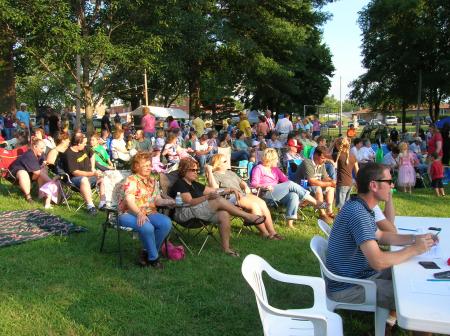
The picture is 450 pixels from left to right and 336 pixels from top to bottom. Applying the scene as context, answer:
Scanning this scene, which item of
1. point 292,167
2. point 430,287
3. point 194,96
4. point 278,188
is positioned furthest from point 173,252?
point 194,96

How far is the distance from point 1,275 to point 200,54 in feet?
51.5

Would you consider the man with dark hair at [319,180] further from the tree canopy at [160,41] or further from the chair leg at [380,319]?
the tree canopy at [160,41]

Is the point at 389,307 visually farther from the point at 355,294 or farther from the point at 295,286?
the point at 295,286

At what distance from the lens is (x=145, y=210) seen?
532cm

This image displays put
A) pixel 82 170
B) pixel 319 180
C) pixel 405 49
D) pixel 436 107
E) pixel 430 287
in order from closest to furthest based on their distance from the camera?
pixel 430 287
pixel 319 180
pixel 82 170
pixel 405 49
pixel 436 107

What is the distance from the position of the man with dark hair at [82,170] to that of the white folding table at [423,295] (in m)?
5.42

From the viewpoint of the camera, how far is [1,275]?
4730 mm

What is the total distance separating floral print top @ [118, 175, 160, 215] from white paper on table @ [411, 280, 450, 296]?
336 centimetres

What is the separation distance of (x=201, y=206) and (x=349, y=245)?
2.68 m

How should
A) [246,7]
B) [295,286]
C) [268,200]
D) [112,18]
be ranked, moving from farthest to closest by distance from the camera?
[246,7]
[112,18]
[268,200]
[295,286]

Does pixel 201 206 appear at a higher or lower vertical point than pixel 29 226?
higher

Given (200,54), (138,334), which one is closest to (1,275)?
(138,334)

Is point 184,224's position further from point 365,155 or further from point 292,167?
point 365,155

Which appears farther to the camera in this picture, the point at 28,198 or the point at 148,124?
the point at 148,124
